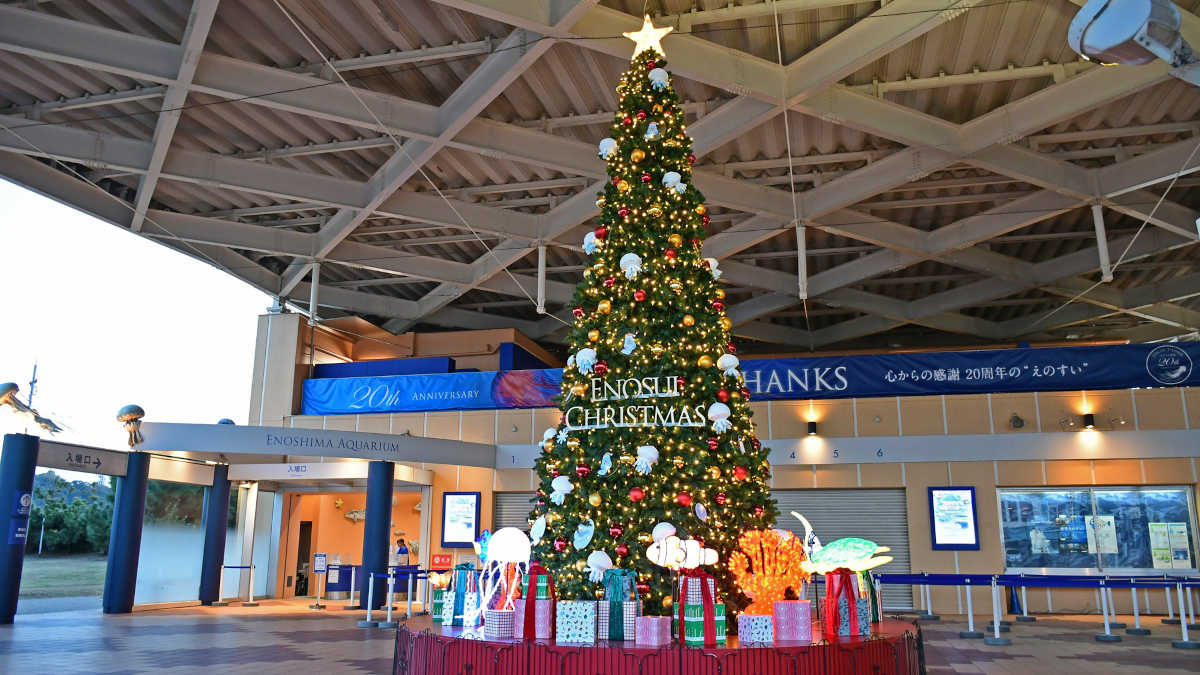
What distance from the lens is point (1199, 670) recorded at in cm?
863

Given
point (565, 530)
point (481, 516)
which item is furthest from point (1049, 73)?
point (481, 516)

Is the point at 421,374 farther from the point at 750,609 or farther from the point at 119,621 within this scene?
the point at 750,609

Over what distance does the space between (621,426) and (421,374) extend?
13.9 meters

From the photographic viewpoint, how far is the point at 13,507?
13.0 metres

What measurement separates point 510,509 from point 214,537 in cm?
619

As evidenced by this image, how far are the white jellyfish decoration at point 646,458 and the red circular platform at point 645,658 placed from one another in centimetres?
143

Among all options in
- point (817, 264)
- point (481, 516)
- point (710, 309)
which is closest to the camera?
point (710, 309)

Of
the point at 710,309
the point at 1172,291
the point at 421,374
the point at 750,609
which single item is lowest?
the point at 750,609

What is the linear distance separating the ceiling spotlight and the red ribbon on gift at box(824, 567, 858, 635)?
5099 millimetres

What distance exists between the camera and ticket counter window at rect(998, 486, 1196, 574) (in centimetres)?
1564

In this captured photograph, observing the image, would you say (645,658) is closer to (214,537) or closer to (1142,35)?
(1142,35)

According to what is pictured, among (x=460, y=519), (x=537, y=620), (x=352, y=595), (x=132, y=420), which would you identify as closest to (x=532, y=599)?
(x=537, y=620)

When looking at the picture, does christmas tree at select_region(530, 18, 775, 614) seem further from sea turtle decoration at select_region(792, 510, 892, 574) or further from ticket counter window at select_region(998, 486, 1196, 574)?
ticket counter window at select_region(998, 486, 1196, 574)

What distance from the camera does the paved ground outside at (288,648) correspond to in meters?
8.74
